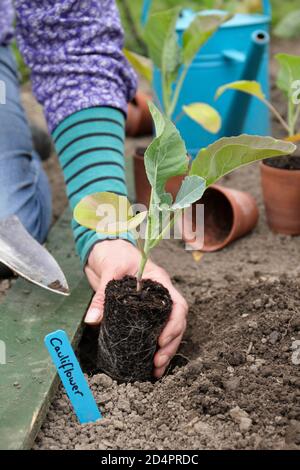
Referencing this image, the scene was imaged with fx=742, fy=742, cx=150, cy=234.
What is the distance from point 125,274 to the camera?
1.38 meters

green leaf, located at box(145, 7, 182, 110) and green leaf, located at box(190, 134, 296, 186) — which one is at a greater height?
green leaf, located at box(190, 134, 296, 186)

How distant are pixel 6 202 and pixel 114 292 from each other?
645 millimetres

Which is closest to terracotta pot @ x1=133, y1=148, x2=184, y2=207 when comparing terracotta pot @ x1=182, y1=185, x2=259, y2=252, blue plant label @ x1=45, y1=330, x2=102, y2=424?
terracotta pot @ x1=182, y1=185, x2=259, y2=252

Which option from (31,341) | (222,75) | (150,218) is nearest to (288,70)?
(222,75)

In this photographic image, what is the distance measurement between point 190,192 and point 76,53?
0.68 metres

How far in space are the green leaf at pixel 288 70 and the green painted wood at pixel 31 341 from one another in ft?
2.18

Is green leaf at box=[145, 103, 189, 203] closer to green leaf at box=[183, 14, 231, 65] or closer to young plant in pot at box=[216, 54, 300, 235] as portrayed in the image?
young plant in pot at box=[216, 54, 300, 235]

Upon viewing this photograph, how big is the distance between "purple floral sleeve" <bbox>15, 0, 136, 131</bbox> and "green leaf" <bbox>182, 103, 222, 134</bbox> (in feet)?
1.14

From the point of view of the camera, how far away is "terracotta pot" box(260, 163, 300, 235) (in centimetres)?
186

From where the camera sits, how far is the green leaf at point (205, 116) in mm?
2012

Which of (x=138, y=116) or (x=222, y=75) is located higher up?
(x=222, y=75)

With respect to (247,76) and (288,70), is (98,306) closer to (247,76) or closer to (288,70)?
(288,70)

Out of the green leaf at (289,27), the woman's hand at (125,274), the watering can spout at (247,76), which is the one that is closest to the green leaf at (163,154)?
the woman's hand at (125,274)

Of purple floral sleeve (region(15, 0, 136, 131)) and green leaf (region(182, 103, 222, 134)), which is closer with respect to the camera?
purple floral sleeve (region(15, 0, 136, 131))
